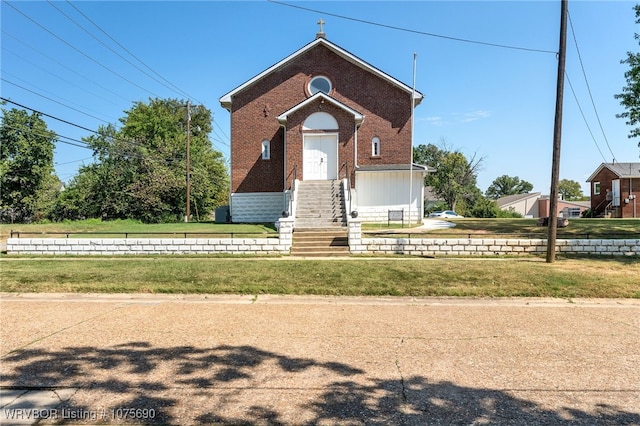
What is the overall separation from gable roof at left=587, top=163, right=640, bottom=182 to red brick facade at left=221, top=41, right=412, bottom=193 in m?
27.8

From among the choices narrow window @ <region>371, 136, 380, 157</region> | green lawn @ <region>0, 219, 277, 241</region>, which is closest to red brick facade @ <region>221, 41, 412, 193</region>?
narrow window @ <region>371, 136, 380, 157</region>

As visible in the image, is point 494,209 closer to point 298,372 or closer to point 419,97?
point 419,97

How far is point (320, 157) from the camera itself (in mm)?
21734

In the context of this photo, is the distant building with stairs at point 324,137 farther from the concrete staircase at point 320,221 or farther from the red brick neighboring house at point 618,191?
the red brick neighboring house at point 618,191

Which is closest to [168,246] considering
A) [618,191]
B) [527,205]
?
[618,191]

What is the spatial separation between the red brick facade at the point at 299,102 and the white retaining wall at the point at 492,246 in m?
10.8

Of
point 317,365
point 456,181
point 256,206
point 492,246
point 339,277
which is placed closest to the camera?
point 317,365

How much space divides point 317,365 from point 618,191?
4409cm

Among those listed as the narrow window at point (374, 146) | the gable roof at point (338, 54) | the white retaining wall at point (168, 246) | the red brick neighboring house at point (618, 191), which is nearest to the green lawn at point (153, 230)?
the white retaining wall at point (168, 246)

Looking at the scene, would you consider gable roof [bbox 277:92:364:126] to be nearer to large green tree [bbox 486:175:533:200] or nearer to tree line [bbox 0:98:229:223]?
tree line [bbox 0:98:229:223]

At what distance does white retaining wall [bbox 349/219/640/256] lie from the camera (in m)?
12.8

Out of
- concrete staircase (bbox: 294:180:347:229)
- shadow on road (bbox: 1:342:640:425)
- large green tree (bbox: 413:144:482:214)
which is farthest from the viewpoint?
large green tree (bbox: 413:144:482:214)

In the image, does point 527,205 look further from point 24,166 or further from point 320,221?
point 24,166

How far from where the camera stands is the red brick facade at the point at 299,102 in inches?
920
